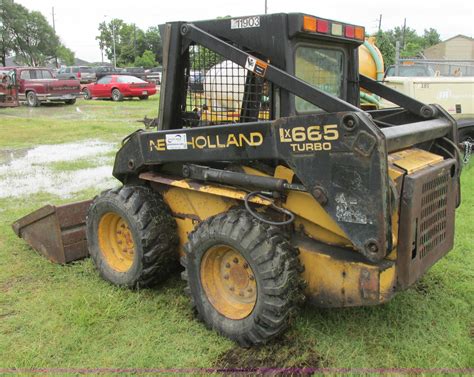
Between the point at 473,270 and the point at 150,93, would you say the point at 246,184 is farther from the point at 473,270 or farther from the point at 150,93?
the point at 150,93

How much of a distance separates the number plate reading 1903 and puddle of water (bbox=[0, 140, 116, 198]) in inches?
162

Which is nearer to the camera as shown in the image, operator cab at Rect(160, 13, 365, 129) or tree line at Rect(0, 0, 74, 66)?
operator cab at Rect(160, 13, 365, 129)

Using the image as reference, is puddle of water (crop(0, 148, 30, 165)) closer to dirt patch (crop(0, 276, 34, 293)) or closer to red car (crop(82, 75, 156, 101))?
dirt patch (crop(0, 276, 34, 293))

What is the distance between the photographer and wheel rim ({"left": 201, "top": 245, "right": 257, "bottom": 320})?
325 cm

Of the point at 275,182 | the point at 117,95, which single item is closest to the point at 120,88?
the point at 117,95

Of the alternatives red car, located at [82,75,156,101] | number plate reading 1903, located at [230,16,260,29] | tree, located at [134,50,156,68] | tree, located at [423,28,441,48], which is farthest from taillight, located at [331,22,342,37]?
tree, located at [423,28,441,48]

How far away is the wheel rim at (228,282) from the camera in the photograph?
10.7 ft

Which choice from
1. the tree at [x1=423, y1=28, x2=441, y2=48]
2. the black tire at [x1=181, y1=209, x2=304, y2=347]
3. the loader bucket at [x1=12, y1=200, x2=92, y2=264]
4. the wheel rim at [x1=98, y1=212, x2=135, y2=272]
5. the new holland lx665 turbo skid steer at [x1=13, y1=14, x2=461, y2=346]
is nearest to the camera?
the new holland lx665 turbo skid steer at [x1=13, y1=14, x2=461, y2=346]

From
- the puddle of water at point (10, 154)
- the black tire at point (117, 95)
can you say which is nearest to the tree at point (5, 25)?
the black tire at point (117, 95)

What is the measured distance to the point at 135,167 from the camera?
152 inches

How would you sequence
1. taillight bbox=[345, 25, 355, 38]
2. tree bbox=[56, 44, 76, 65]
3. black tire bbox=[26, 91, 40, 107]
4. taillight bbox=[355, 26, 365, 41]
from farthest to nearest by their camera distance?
tree bbox=[56, 44, 76, 65], black tire bbox=[26, 91, 40, 107], taillight bbox=[355, 26, 365, 41], taillight bbox=[345, 25, 355, 38]

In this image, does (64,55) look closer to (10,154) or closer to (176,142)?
(10,154)

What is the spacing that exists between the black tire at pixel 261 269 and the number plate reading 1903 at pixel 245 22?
1.19m

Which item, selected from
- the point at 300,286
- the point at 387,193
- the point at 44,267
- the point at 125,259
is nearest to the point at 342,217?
the point at 387,193
